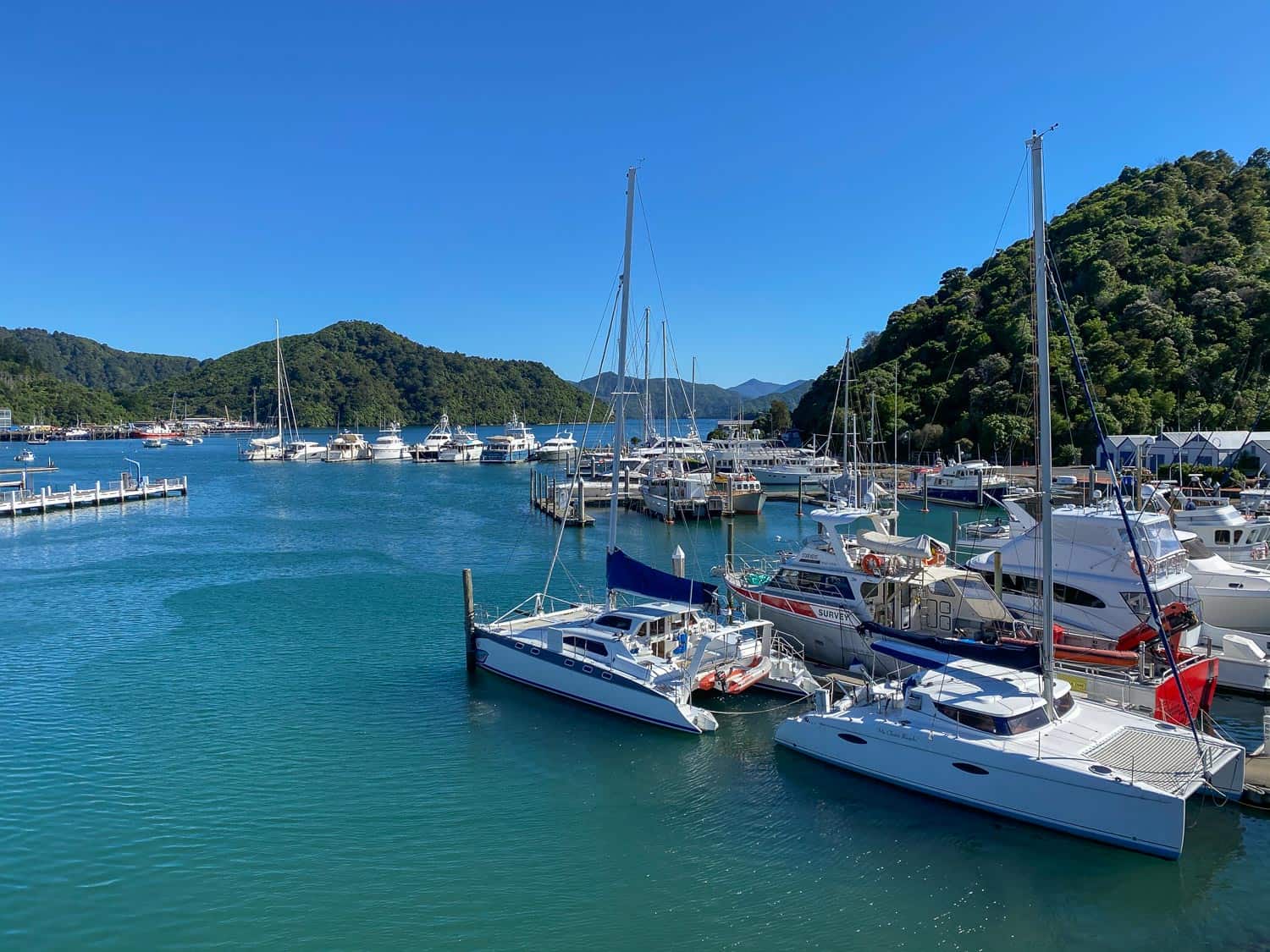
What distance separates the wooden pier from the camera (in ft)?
187

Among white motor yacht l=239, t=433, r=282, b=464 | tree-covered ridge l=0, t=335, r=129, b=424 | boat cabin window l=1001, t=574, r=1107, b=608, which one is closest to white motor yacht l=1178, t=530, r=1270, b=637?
boat cabin window l=1001, t=574, r=1107, b=608

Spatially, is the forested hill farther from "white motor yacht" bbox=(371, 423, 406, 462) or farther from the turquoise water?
"white motor yacht" bbox=(371, 423, 406, 462)

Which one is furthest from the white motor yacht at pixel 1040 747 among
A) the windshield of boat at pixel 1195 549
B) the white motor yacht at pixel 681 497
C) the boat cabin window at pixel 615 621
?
the white motor yacht at pixel 681 497

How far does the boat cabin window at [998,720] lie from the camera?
14898mm

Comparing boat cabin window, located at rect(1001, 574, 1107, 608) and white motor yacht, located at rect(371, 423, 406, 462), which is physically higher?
white motor yacht, located at rect(371, 423, 406, 462)

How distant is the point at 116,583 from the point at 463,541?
1821cm

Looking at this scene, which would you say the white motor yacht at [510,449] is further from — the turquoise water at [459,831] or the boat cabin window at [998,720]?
the boat cabin window at [998,720]

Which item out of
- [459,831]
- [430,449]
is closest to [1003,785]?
[459,831]

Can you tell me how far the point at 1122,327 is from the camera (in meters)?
78.4

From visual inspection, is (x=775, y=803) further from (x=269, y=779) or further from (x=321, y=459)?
(x=321, y=459)

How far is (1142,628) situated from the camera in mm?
19562

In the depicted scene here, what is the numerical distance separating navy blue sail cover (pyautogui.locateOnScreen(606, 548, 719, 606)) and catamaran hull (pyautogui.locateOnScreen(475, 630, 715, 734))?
2.85 m

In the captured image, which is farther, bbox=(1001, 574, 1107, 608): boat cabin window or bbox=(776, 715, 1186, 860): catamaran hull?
bbox=(1001, 574, 1107, 608): boat cabin window

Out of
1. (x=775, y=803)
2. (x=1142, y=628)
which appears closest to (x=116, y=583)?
(x=775, y=803)
